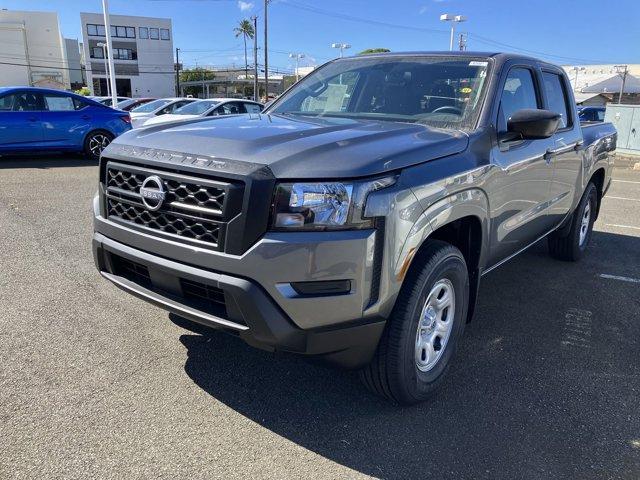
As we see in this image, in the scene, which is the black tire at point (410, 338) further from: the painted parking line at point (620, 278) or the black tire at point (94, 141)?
the black tire at point (94, 141)

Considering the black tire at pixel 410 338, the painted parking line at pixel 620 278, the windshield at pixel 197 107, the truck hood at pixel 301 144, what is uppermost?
the truck hood at pixel 301 144

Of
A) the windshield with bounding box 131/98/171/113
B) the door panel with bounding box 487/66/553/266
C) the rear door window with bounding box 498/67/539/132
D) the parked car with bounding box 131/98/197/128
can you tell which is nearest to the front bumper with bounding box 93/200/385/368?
the door panel with bounding box 487/66/553/266

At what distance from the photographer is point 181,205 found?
2482 mm

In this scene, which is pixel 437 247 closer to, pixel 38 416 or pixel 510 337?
pixel 510 337

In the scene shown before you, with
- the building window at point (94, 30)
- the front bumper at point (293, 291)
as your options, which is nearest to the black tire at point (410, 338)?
the front bumper at point (293, 291)

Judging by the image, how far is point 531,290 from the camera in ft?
15.9

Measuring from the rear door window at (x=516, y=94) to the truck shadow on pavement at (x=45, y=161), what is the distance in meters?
9.82

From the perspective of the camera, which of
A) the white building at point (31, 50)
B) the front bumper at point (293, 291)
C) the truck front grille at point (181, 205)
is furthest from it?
the white building at point (31, 50)

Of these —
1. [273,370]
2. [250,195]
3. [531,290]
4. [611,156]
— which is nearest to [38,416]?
[273,370]

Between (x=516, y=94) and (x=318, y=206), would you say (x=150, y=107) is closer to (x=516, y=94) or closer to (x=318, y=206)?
(x=516, y=94)

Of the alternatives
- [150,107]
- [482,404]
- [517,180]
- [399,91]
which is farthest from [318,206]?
[150,107]

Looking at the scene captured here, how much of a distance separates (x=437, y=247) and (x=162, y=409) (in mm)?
1666

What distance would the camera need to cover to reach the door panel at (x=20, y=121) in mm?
10375

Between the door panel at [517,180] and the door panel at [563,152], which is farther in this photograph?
the door panel at [563,152]
